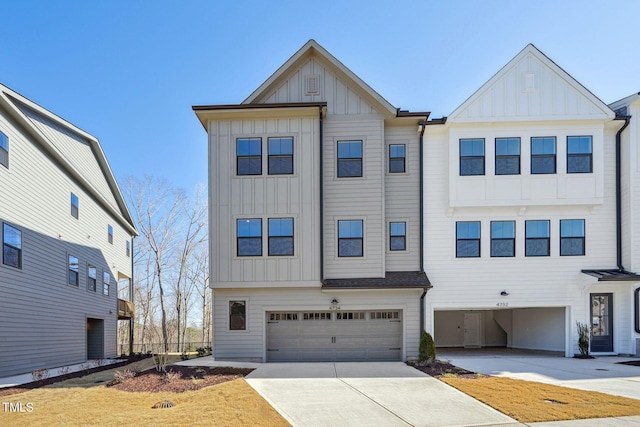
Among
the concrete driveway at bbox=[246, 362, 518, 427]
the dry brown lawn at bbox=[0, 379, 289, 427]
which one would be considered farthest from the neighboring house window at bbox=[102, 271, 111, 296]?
the concrete driveway at bbox=[246, 362, 518, 427]

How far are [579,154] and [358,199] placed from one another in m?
7.91

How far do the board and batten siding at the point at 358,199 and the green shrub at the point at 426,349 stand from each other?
2478 millimetres

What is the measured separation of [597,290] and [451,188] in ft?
20.7

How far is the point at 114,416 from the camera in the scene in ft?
24.0

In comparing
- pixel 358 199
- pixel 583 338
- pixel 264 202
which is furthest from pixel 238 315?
pixel 583 338

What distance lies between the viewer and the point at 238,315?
47.6ft

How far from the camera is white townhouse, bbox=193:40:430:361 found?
47.2 feet

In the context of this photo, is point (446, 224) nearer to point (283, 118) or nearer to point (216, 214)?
point (283, 118)

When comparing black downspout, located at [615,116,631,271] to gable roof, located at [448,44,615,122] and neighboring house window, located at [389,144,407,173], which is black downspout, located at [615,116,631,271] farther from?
neighboring house window, located at [389,144,407,173]

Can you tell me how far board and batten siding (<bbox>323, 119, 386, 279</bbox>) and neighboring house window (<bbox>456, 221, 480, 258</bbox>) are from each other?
273 cm

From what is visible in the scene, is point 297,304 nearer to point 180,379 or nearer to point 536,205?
point 180,379

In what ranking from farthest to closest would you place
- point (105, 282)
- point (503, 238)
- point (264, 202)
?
point (105, 282) → point (503, 238) → point (264, 202)

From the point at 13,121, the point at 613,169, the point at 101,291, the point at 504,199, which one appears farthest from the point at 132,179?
the point at 613,169

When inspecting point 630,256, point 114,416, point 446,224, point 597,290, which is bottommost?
point 114,416
